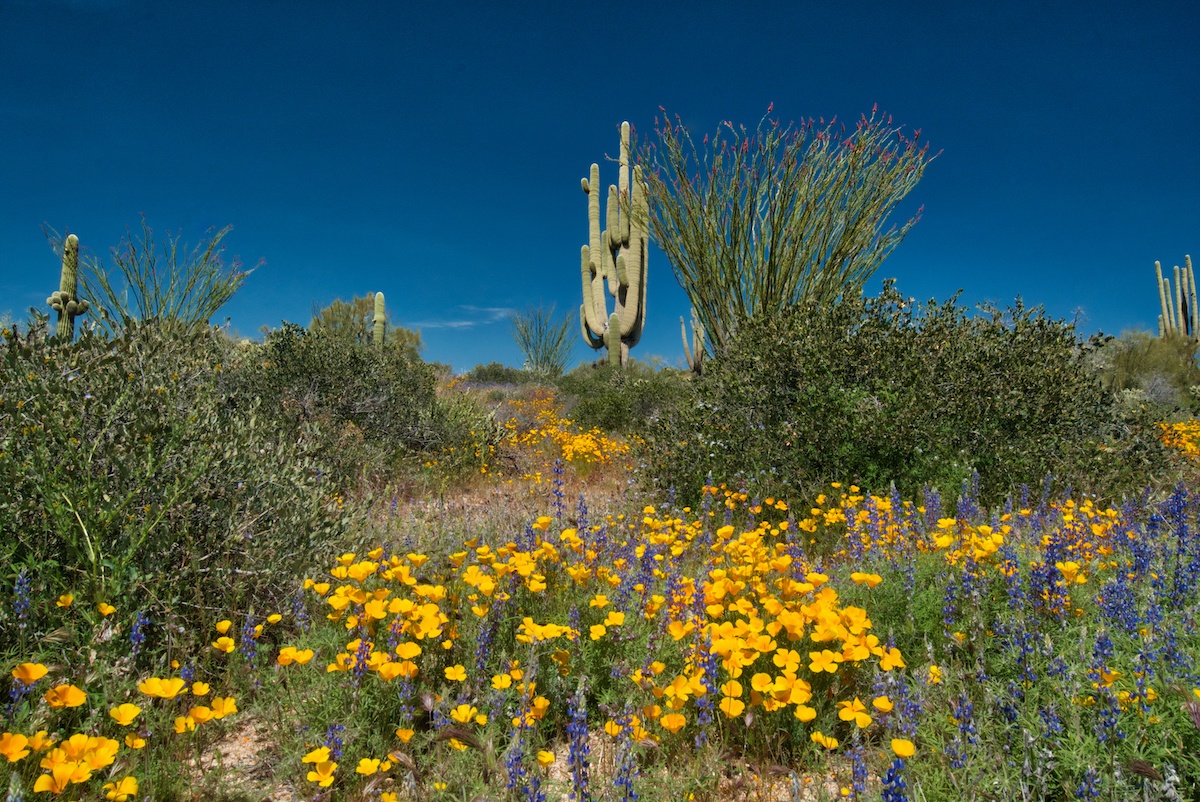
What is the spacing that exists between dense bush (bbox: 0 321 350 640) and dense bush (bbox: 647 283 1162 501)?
3516 millimetres

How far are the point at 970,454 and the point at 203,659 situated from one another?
5478 mm

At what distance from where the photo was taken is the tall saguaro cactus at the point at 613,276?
19.3 m

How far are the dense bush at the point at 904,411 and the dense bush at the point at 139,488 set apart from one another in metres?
3.52

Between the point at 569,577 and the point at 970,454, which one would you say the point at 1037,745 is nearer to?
the point at 569,577

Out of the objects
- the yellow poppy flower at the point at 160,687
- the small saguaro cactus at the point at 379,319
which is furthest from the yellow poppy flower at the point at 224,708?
the small saguaro cactus at the point at 379,319

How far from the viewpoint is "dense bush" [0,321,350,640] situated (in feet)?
7.28

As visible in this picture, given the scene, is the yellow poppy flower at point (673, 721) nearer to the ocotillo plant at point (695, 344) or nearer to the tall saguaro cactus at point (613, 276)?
the ocotillo plant at point (695, 344)

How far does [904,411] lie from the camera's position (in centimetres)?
496

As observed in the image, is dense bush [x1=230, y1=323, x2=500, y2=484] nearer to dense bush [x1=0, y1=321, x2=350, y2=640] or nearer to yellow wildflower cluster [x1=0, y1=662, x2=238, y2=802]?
dense bush [x1=0, y1=321, x2=350, y2=640]

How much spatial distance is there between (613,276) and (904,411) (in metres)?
16.7

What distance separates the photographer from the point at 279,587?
276 cm

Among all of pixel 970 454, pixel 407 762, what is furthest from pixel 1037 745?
pixel 970 454

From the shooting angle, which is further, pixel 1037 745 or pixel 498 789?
pixel 498 789

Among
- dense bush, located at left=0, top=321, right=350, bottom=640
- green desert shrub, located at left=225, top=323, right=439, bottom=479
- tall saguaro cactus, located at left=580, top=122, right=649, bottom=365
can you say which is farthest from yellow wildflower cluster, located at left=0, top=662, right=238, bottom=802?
tall saguaro cactus, located at left=580, top=122, right=649, bottom=365
